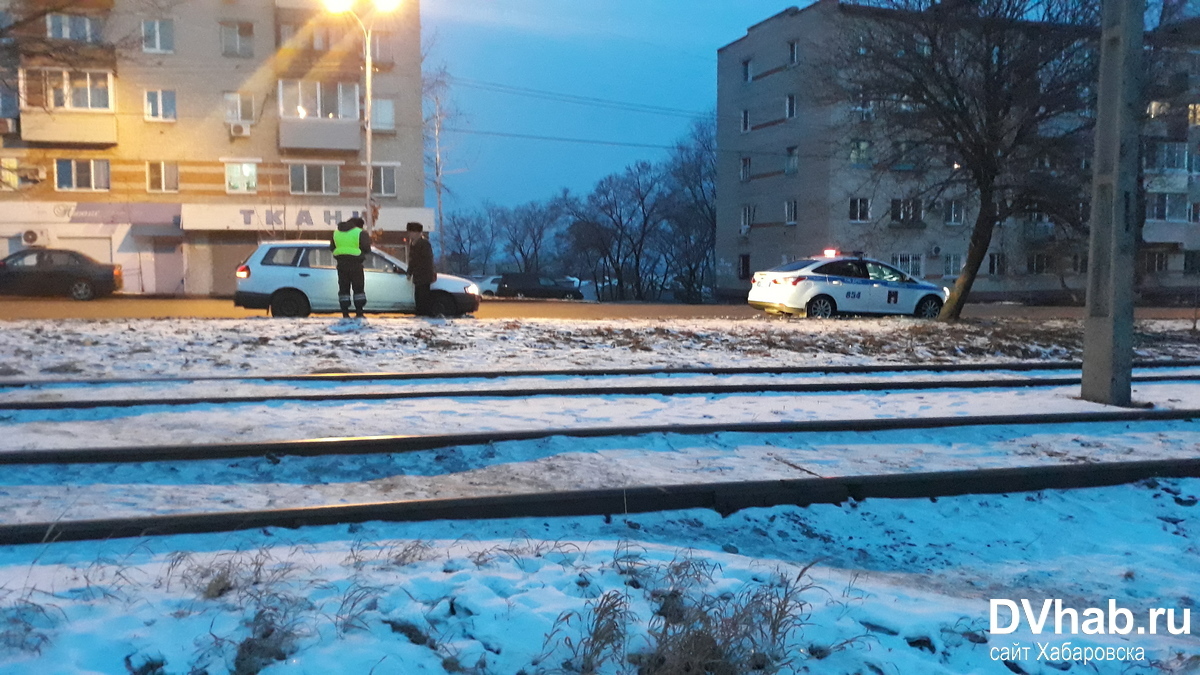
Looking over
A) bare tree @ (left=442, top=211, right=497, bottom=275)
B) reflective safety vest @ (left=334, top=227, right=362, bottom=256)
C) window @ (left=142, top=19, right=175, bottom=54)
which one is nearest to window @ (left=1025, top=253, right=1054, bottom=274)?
reflective safety vest @ (left=334, top=227, right=362, bottom=256)

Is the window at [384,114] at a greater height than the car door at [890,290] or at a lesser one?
greater

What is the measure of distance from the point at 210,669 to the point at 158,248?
142 feet

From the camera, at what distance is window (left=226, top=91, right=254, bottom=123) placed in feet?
136

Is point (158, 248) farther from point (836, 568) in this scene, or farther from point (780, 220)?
point (836, 568)

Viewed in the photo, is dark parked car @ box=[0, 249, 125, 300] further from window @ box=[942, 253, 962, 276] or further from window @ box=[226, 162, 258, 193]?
window @ box=[942, 253, 962, 276]

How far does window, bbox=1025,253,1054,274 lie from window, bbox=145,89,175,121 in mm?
43524

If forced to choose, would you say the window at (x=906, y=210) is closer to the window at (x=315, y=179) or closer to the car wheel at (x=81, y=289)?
the car wheel at (x=81, y=289)

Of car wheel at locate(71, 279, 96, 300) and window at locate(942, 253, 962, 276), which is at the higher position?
window at locate(942, 253, 962, 276)

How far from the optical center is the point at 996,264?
48750mm

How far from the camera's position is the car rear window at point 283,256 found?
16.6 meters

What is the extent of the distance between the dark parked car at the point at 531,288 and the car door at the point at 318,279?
2813 centimetres

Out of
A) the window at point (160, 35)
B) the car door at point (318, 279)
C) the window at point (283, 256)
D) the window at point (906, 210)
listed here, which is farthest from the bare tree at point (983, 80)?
the window at point (160, 35)

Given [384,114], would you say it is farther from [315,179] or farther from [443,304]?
[443,304]

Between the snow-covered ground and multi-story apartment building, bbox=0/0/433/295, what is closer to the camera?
the snow-covered ground
